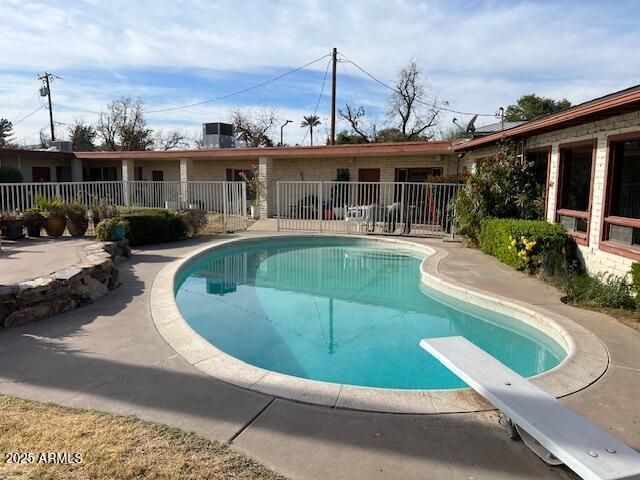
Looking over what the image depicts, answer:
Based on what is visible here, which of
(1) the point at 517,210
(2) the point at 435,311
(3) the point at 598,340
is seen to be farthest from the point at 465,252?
(3) the point at 598,340

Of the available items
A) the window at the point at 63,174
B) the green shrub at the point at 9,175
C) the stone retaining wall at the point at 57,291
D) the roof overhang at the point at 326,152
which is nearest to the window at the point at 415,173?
the roof overhang at the point at 326,152

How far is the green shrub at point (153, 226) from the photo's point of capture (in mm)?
10609

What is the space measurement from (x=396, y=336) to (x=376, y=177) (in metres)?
12.6

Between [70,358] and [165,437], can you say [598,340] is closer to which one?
[165,437]

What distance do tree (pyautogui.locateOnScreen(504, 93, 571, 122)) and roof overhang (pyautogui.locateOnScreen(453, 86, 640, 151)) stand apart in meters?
28.5

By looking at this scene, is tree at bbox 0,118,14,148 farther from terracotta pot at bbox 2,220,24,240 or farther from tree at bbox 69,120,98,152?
terracotta pot at bbox 2,220,24,240

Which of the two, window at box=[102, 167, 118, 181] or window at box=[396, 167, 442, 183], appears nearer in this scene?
window at box=[396, 167, 442, 183]

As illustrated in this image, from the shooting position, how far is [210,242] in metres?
11.7

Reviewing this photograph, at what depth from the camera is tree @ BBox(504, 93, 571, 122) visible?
115 ft

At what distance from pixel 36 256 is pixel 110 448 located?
6.85 metres

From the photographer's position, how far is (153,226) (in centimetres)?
1108

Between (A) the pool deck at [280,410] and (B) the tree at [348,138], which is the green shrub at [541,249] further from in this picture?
(B) the tree at [348,138]

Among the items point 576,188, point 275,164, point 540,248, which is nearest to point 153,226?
point 275,164

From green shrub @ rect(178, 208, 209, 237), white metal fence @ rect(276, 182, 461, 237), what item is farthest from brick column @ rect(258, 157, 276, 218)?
green shrub @ rect(178, 208, 209, 237)
